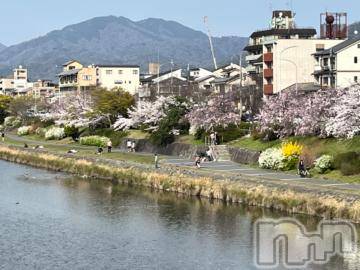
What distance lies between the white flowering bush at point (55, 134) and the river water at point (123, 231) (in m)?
40.3

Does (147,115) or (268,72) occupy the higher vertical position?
(268,72)

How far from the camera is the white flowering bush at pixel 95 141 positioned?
76.5m

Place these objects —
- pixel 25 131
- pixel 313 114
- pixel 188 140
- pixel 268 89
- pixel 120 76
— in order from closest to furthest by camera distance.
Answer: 1. pixel 313 114
2. pixel 188 140
3. pixel 268 89
4. pixel 25 131
5. pixel 120 76

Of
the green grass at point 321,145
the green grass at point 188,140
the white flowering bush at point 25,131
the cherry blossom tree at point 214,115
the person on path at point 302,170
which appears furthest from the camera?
the white flowering bush at point 25,131

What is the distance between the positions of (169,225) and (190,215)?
2471 mm

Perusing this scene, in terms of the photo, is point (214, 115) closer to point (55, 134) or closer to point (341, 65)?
point (341, 65)

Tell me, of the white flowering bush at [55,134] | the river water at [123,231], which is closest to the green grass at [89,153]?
the white flowering bush at [55,134]

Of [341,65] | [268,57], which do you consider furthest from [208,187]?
[268,57]

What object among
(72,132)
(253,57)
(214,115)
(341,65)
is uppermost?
(253,57)

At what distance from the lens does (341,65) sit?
67938 mm

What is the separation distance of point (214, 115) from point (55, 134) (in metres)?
33.0

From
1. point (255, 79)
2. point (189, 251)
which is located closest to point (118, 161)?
point (189, 251)

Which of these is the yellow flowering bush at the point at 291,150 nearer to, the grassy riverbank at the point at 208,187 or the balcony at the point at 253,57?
the grassy riverbank at the point at 208,187

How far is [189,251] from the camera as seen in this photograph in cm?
3016
